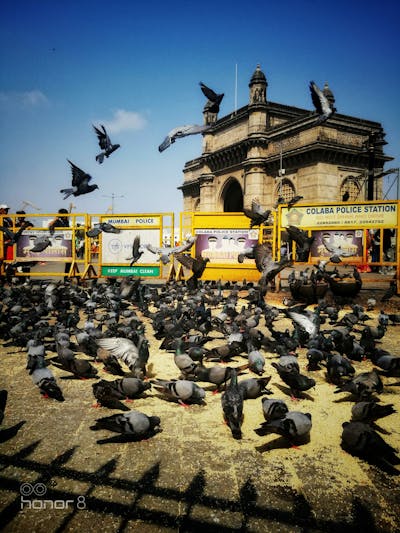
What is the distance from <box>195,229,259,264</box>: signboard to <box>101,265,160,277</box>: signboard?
2029 mm

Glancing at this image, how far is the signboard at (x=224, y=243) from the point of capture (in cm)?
1355

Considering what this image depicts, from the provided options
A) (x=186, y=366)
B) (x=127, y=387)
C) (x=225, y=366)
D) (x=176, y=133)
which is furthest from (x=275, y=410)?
(x=176, y=133)

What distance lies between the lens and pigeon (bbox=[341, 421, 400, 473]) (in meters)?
3.03

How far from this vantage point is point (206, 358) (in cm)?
588

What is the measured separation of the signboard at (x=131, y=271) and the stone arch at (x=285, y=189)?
2105 cm

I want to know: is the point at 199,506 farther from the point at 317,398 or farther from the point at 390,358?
the point at 390,358

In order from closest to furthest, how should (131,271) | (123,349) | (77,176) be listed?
(123,349)
(77,176)
(131,271)

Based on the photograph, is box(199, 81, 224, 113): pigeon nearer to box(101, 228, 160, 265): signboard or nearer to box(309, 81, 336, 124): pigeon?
box(309, 81, 336, 124): pigeon

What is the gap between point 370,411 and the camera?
367 centimetres

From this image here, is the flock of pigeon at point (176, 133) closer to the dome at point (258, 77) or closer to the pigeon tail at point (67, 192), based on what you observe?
the pigeon tail at point (67, 192)

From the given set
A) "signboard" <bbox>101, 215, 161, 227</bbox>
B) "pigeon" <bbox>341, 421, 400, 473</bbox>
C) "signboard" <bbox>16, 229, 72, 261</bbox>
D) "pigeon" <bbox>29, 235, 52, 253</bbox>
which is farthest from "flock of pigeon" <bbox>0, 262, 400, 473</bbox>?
"signboard" <bbox>16, 229, 72, 261</bbox>

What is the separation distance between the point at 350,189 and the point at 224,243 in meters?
21.9

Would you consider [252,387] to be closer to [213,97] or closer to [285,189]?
[213,97]

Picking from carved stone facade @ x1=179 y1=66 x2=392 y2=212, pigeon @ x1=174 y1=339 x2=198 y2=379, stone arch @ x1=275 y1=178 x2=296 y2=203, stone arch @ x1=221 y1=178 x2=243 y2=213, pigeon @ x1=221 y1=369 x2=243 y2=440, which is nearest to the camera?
pigeon @ x1=221 y1=369 x2=243 y2=440
